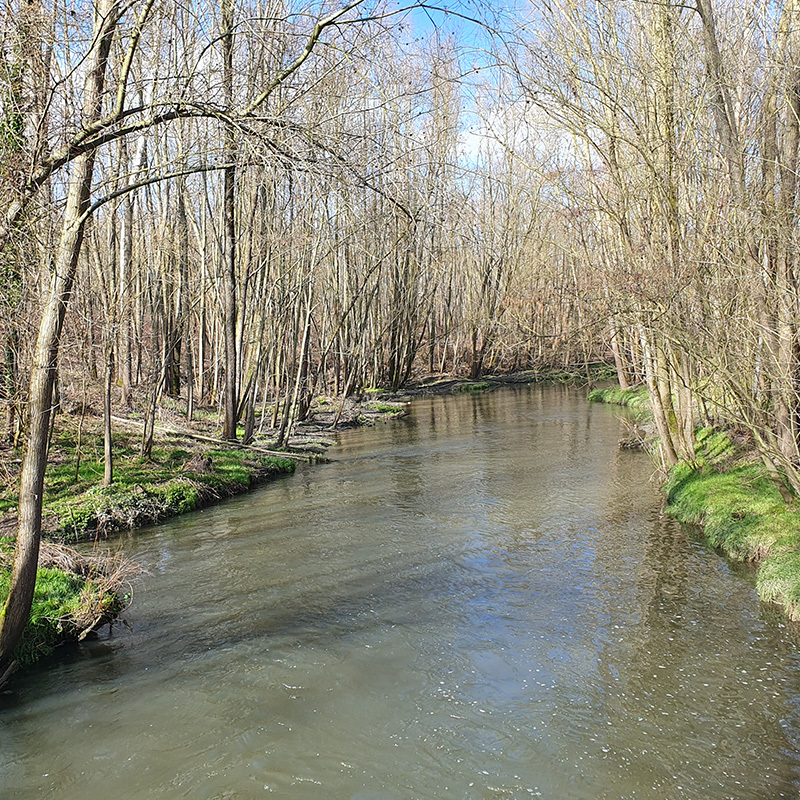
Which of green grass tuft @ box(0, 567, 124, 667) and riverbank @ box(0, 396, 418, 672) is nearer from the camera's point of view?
green grass tuft @ box(0, 567, 124, 667)

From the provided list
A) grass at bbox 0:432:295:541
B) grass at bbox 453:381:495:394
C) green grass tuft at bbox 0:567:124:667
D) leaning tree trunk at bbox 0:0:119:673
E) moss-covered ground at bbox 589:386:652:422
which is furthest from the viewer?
grass at bbox 453:381:495:394

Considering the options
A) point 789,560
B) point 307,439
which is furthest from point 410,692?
point 307,439

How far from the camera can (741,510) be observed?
30.6 ft

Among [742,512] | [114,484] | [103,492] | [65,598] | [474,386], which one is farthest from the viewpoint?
[474,386]

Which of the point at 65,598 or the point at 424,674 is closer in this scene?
the point at 424,674

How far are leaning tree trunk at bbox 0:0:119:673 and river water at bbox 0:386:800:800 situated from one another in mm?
1425

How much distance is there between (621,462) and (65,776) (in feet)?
40.5

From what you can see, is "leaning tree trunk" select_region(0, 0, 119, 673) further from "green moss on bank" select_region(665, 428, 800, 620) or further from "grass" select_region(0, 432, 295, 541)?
"green moss on bank" select_region(665, 428, 800, 620)

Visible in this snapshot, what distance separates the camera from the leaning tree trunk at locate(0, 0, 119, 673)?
5258 millimetres

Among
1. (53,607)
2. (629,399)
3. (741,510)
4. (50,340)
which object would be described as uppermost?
(50,340)

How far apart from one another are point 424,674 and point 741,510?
5.41 meters

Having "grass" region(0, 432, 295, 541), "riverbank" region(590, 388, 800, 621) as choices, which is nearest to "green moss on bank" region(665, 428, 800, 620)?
"riverbank" region(590, 388, 800, 621)

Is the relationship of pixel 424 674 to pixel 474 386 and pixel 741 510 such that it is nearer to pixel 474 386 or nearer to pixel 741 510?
pixel 741 510

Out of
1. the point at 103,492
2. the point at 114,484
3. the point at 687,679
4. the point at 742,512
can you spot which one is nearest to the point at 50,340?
the point at 687,679
